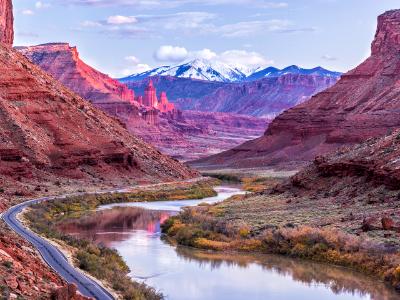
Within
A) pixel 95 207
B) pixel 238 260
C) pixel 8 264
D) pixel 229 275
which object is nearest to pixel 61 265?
pixel 8 264

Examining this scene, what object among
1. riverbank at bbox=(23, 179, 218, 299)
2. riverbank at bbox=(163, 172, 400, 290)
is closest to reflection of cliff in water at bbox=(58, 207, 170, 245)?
riverbank at bbox=(23, 179, 218, 299)

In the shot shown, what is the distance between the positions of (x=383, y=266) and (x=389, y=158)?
20.3 metres

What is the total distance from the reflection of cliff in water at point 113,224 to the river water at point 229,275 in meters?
0.18

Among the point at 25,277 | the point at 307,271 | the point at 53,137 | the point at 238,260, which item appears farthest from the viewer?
the point at 53,137

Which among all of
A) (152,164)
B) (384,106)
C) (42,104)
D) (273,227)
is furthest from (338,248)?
(384,106)

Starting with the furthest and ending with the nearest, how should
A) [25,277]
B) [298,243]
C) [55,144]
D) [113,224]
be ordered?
[55,144]
[113,224]
[298,243]
[25,277]

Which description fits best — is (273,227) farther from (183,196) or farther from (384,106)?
(384,106)

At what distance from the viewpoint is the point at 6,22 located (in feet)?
401

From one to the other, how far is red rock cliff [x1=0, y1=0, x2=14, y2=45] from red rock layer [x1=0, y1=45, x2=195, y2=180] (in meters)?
13.8

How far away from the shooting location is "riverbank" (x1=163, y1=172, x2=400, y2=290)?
1548 inches

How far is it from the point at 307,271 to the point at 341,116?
121 meters

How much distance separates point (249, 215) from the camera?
189 ft

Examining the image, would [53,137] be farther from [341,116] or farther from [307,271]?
[341,116]

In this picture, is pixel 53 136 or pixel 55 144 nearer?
pixel 55 144
